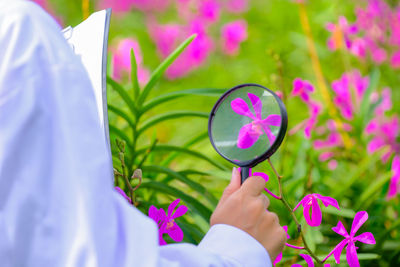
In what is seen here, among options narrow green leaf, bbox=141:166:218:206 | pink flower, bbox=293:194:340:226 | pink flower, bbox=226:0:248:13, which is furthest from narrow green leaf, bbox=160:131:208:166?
pink flower, bbox=226:0:248:13

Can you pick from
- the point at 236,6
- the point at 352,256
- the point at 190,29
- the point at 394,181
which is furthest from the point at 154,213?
the point at 236,6

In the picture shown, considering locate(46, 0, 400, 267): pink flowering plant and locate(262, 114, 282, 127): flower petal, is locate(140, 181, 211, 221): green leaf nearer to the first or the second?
locate(46, 0, 400, 267): pink flowering plant

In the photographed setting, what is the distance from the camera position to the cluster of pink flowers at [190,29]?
2.44m

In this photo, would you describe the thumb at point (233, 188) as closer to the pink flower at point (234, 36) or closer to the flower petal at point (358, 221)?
the flower petal at point (358, 221)

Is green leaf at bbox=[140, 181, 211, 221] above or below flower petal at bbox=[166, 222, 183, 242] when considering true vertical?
below

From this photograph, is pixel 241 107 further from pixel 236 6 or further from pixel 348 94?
pixel 236 6

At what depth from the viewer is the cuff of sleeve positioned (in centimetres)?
67

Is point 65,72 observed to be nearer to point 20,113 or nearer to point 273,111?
point 20,113

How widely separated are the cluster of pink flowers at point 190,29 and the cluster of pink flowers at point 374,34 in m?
0.53

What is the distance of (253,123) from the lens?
79cm

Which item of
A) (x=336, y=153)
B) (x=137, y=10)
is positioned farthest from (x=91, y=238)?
(x=137, y=10)

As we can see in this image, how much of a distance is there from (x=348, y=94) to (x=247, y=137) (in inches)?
49.5

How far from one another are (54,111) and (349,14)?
2.55 m

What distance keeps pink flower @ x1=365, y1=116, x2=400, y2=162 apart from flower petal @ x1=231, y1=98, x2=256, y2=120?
1234 millimetres
